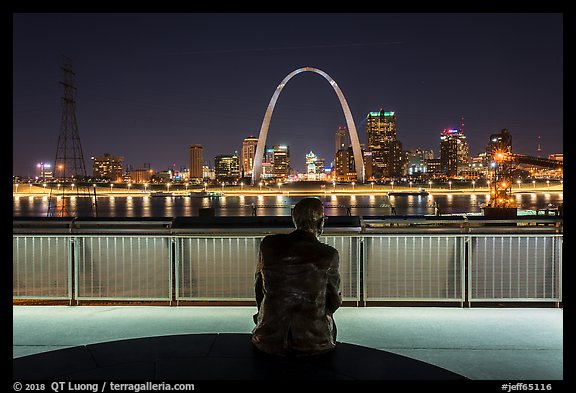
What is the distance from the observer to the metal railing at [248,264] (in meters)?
7.08

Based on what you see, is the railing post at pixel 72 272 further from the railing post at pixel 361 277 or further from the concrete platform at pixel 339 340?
the railing post at pixel 361 277

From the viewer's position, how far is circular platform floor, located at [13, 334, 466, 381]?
11.5 feet

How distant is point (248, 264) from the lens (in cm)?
720

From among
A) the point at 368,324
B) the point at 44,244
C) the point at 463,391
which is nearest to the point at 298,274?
the point at 463,391

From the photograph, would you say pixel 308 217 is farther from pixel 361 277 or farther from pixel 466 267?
pixel 466 267

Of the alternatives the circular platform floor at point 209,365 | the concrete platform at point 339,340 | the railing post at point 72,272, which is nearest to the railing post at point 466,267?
the concrete platform at point 339,340

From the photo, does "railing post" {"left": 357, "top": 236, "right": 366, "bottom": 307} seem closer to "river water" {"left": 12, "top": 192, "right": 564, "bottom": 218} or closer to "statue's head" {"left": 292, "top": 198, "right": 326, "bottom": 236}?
"statue's head" {"left": 292, "top": 198, "right": 326, "bottom": 236}

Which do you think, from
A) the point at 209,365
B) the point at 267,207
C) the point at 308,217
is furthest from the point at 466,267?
the point at 267,207

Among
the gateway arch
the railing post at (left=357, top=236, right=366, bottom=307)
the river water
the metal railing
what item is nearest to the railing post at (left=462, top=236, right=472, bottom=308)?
the metal railing

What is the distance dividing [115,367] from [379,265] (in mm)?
4222

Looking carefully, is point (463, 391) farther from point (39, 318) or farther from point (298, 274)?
point (39, 318)

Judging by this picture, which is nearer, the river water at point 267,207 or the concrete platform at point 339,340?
the concrete platform at point 339,340

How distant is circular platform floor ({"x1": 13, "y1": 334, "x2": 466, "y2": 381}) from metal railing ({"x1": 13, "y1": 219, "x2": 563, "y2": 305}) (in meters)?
2.90

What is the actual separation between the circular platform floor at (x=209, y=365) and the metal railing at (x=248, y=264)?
114 inches
